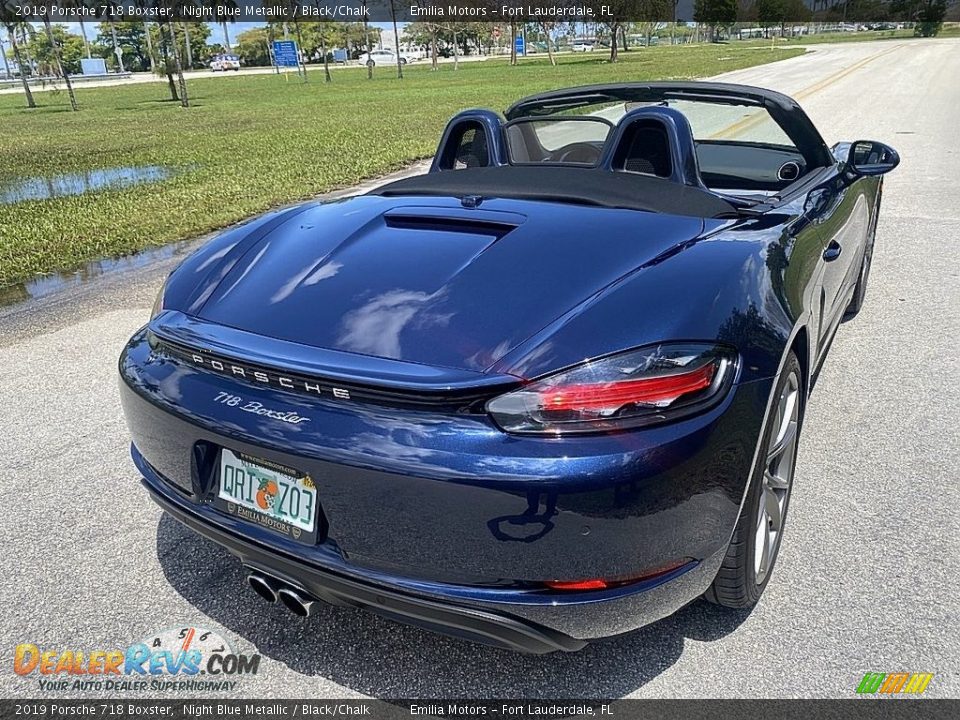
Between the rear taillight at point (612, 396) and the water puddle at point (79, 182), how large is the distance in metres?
10.6

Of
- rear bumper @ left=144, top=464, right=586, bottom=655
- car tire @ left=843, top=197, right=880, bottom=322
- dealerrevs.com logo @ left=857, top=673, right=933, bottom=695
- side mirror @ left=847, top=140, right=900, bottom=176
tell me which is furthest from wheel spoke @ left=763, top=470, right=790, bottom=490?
car tire @ left=843, top=197, right=880, bottom=322

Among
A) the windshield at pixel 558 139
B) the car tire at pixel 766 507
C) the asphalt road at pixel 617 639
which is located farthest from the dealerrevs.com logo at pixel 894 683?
the windshield at pixel 558 139

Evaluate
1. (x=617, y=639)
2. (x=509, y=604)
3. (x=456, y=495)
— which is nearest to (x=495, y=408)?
(x=456, y=495)

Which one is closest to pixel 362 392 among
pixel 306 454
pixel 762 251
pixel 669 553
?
pixel 306 454

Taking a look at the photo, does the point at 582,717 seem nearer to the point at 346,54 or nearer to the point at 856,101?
the point at 856,101

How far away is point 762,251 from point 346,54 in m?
106

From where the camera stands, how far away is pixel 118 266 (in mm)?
6809

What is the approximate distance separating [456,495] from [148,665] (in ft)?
3.93

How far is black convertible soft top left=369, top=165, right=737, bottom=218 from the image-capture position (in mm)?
2576

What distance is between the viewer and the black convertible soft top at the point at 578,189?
8.45 ft

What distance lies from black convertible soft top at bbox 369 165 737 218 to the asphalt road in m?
1.22

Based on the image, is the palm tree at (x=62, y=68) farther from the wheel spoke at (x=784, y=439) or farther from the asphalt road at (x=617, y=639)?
the wheel spoke at (x=784, y=439)

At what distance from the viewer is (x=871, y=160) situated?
393 cm

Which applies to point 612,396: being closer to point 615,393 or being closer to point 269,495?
point 615,393
